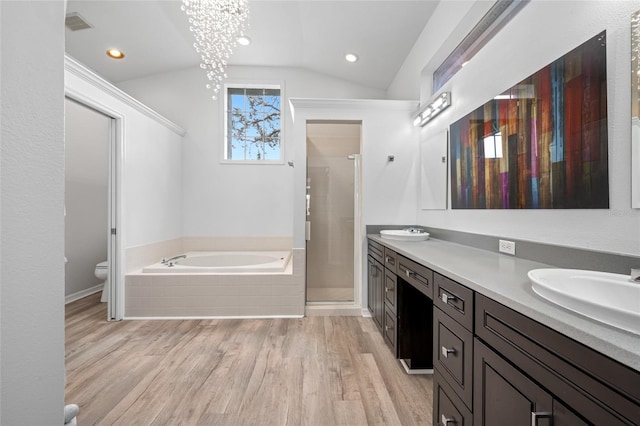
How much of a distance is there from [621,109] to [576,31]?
46 centimetres

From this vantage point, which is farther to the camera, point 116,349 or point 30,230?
point 116,349

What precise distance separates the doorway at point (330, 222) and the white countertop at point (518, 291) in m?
1.42

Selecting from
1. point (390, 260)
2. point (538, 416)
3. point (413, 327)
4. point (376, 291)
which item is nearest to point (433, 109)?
point (390, 260)

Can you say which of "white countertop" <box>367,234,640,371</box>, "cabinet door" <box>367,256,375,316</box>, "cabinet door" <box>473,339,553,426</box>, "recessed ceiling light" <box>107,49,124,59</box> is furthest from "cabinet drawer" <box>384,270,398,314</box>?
"recessed ceiling light" <box>107,49,124,59</box>

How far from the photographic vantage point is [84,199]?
11.8ft

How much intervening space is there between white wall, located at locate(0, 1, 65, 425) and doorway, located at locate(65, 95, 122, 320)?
3.21m

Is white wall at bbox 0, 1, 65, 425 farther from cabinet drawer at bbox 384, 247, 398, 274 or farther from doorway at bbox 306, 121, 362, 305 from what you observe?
doorway at bbox 306, 121, 362, 305

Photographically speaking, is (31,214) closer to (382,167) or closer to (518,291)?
(518,291)

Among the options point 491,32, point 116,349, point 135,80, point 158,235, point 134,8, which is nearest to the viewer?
point 491,32

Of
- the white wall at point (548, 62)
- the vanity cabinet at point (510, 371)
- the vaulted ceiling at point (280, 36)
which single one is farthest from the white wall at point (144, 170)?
the white wall at point (548, 62)

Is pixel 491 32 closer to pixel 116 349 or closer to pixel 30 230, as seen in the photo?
pixel 30 230

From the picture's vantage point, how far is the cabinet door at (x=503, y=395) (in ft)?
2.35

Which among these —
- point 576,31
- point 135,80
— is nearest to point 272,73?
point 135,80

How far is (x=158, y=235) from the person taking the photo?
3.48m
